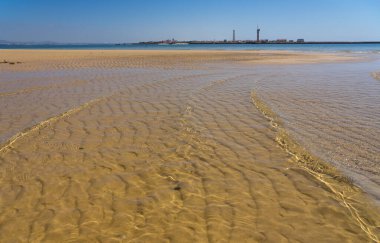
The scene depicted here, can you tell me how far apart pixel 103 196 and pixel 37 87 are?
1122 centimetres

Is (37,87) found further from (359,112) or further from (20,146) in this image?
(359,112)

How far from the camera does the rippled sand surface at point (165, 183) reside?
13.2ft

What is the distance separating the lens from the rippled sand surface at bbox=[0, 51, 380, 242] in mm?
4035

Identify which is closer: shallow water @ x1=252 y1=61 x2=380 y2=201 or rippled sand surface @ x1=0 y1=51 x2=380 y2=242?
rippled sand surface @ x1=0 y1=51 x2=380 y2=242

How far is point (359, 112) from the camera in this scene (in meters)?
9.46

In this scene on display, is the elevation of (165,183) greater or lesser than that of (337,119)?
lesser

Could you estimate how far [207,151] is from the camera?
6.50m

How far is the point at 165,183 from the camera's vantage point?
5.20 meters

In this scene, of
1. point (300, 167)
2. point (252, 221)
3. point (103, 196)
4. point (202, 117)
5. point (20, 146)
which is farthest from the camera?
point (202, 117)

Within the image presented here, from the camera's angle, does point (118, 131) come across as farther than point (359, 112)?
No

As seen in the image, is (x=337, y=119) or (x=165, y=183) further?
(x=337, y=119)

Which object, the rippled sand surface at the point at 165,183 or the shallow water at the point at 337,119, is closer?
the rippled sand surface at the point at 165,183

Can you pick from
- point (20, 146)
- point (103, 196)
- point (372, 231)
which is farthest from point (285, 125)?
point (20, 146)

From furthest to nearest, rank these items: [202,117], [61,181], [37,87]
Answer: [37,87]
[202,117]
[61,181]
